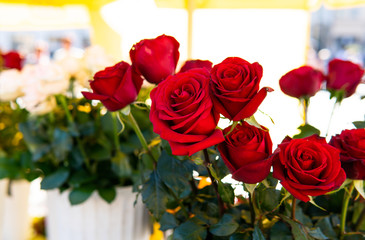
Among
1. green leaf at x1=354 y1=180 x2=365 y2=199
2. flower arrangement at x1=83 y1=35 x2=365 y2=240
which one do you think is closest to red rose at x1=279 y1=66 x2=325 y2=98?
flower arrangement at x1=83 y1=35 x2=365 y2=240

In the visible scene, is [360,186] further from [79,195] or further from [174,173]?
[79,195]

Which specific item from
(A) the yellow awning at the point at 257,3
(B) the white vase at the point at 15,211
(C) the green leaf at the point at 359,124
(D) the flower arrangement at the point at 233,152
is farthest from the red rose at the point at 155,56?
(A) the yellow awning at the point at 257,3

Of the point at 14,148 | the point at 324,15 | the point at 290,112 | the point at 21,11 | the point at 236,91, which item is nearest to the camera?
the point at 236,91

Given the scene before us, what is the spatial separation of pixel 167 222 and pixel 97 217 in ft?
0.62

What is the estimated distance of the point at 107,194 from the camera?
0.51 metres

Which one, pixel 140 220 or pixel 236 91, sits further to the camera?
pixel 140 220

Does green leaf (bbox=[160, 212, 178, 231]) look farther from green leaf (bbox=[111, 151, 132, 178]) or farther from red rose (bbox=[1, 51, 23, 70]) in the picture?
red rose (bbox=[1, 51, 23, 70])

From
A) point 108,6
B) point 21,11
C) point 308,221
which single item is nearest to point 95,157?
point 308,221

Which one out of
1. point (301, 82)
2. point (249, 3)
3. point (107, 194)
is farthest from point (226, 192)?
point (249, 3)

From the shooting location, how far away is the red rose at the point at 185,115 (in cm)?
25

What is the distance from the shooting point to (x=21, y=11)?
1.65 metres

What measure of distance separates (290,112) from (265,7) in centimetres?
36

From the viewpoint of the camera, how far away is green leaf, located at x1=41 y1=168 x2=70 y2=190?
0.49 m

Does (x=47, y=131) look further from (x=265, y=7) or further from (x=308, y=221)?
(x=265, y=7)
